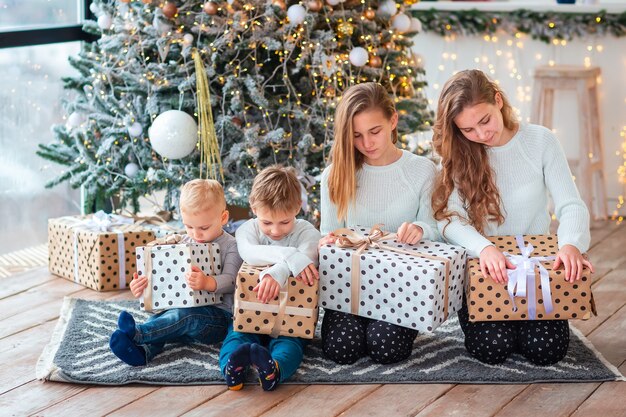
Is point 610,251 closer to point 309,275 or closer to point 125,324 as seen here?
point 309,275

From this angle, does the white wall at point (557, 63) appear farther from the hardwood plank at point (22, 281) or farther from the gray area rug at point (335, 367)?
the hardwood plank at point (22, 281)

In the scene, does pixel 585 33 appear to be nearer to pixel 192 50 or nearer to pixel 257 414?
pixel 192 50

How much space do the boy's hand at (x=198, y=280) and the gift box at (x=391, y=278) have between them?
1.08 feet

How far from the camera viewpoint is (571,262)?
2.48m

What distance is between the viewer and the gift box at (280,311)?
2.52m

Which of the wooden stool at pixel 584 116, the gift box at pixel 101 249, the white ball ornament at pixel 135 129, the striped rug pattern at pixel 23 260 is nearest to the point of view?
the gift box at pixel 101 249

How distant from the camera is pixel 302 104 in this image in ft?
11.9

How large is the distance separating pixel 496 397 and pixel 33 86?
2614 mm

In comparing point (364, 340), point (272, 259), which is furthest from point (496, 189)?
point (272, 259)

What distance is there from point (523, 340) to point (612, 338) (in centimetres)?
44

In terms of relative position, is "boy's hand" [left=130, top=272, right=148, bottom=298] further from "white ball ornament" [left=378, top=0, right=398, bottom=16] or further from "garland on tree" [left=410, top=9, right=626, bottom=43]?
"garland on tree" [left=410, top=9, right=626, bottom=43]

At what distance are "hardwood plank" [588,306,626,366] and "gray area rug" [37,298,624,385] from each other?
4 centimetres

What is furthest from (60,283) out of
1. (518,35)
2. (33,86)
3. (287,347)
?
(518,35)

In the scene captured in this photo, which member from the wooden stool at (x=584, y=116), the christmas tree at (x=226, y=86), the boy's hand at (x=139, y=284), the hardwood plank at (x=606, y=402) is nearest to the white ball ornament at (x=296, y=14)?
the christmas tree at (x=226, y=86)
